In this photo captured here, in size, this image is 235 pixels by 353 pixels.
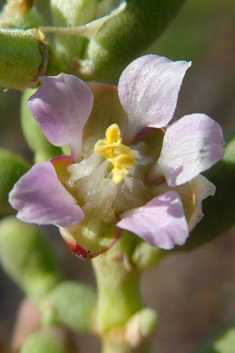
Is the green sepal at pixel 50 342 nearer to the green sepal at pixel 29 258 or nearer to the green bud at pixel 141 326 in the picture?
the green sepal at pixel 29 258

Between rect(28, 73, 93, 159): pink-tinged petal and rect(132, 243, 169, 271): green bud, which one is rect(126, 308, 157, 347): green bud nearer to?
rect(132, 243, 169, 271): green bud

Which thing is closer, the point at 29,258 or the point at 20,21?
the point at 20,21

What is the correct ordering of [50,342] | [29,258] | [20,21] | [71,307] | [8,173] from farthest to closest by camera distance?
[29,258]
[71,307]
[50,342]
[8,173]
[20,21]

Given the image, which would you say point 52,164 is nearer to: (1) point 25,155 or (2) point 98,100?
(2) point 98,100

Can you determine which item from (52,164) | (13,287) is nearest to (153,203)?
(52,164)

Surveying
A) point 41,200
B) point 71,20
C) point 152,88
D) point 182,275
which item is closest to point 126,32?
point 71,20

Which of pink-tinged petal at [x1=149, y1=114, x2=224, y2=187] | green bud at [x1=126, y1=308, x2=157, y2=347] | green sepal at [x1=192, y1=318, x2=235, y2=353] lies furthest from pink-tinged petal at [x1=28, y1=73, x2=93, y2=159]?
green sepal at [x1=192, y1=318, x2=235, y2=353]

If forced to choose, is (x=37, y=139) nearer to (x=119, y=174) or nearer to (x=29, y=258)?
(x=119, y=174)
